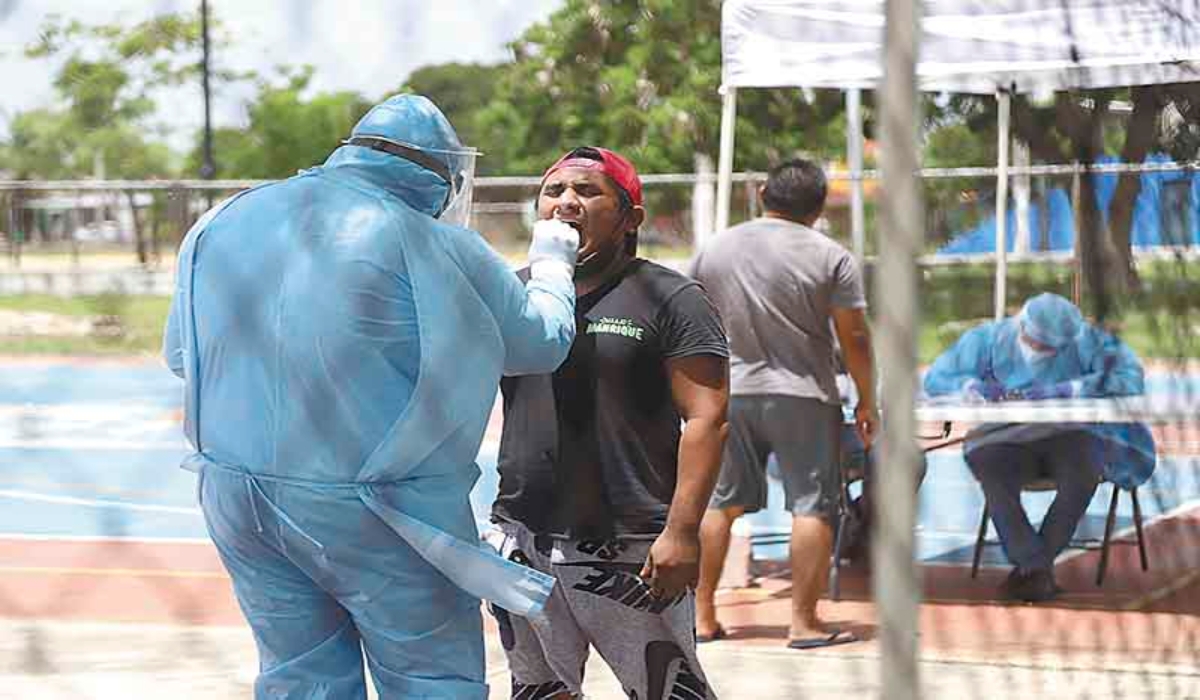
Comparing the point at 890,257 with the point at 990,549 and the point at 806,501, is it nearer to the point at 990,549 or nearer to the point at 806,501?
the point at 806,501

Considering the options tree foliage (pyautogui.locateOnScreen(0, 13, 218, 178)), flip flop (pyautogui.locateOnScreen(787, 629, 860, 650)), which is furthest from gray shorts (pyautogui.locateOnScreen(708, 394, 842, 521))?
tree foliage (pyautogui.locateOnScreen(0, 13, 218, 178))

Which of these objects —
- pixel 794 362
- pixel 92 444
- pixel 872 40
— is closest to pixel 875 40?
pixel 872 40

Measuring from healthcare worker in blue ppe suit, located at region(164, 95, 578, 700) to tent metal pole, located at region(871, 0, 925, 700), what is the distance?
5.27ft

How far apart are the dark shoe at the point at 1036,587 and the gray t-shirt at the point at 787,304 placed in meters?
1.27

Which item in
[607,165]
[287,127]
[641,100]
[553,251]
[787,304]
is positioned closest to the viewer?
[553,251]

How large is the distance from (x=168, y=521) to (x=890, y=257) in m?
8.49

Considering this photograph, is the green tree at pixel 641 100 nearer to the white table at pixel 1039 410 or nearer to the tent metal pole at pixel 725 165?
the tent metal pole at pixel 725 165

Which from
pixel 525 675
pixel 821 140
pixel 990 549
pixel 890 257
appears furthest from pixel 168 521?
pixel 821 140

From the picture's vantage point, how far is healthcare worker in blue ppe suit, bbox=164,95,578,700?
2990 millimetres

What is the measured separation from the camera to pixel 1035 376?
22.0 ft

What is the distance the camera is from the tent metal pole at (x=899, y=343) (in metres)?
1.44

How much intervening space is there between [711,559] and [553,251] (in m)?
2.78

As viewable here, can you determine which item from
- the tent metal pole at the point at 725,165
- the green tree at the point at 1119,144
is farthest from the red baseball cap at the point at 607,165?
the tent metal pole at the point at 725,165

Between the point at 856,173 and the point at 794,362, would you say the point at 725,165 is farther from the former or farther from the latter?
the point at 856,173
